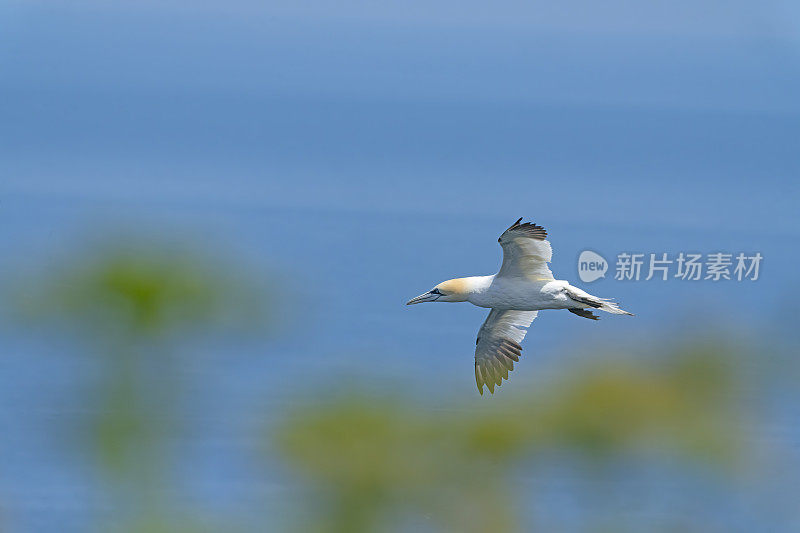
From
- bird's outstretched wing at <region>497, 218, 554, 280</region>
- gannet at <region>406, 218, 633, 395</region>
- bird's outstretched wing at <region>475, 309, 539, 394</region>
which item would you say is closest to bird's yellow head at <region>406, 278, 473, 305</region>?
gannet at <region>406, 218, 633, 395</region>

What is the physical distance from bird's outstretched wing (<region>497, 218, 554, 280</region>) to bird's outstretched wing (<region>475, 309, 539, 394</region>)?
3.25ft

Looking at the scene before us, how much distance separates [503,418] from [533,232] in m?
13.7

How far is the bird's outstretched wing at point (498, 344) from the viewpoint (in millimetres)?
11719

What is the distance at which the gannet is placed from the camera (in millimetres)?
10508

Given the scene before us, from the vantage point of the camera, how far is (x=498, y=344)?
11797 millimetres

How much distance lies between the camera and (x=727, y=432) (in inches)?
839

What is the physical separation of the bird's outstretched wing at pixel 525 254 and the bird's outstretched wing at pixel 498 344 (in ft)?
3.25

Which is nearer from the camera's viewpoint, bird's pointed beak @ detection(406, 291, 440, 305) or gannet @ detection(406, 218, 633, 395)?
gannet @ detection(406, 218, 633, 395)

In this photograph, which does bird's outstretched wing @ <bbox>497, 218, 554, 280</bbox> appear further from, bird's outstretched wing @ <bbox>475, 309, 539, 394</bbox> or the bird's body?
bird's outstretched wing @ <bbox>475, 309, 539, 394</bbox>

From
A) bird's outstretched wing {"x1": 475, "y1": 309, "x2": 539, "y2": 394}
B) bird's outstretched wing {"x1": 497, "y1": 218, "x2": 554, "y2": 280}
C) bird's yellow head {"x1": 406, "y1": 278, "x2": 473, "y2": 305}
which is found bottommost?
bird's outstretched wing {"x1": 475, "y1": 309, "x2": 539, "y2": 394}

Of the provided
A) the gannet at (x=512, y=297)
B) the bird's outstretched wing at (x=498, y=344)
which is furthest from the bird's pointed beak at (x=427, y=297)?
the bird's outstretched wing at (x=498, y=344)

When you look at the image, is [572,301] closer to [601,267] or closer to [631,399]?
[601,267]

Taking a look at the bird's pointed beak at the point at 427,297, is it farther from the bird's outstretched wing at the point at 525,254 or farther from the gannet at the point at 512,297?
the bird's outstretched wing at the point at 525,254

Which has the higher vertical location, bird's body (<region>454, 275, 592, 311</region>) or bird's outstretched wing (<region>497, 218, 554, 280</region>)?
bird's outstretched wing (<region>497, 218, 554, 280</region>)
